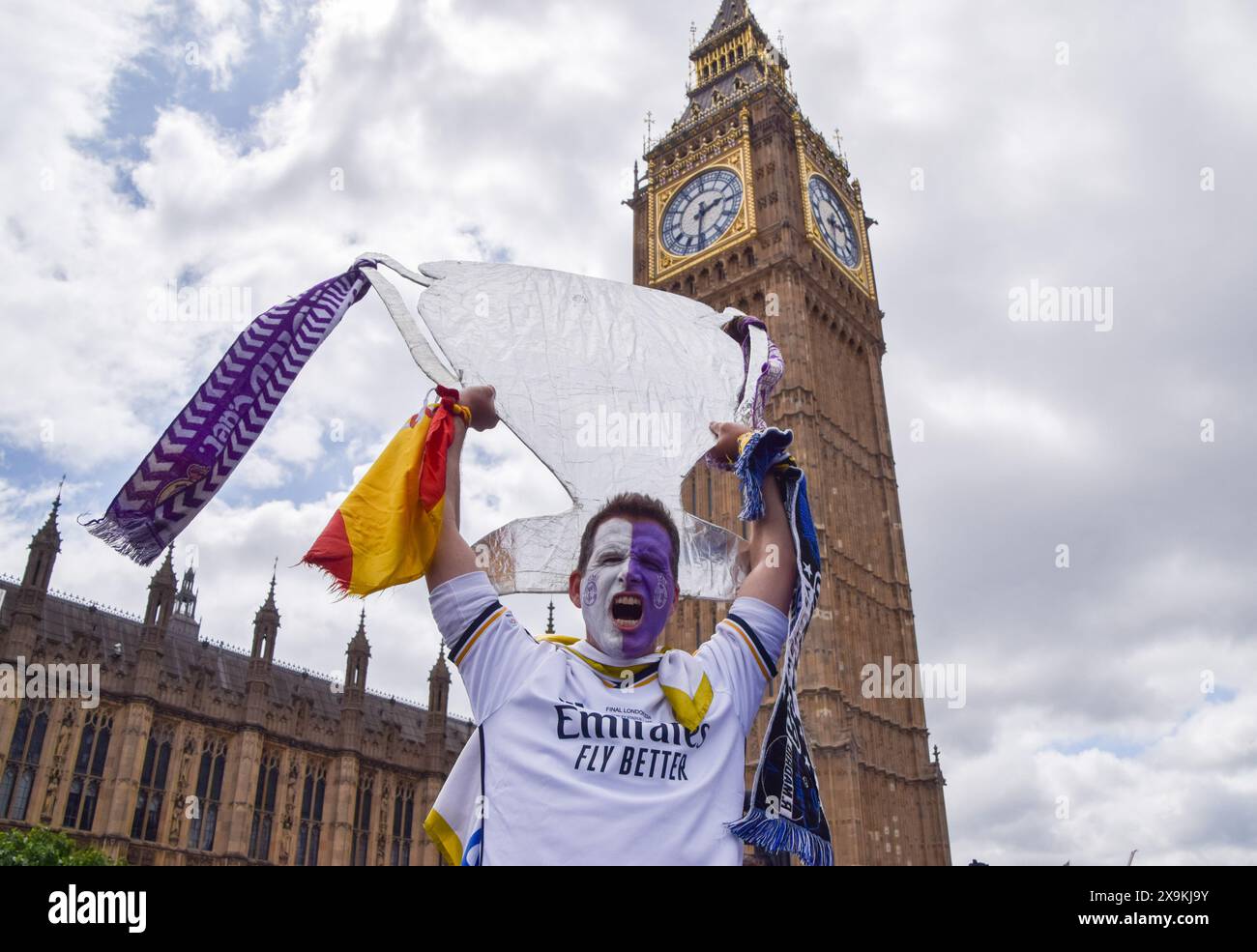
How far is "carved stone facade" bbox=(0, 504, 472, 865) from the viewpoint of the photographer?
27297mm

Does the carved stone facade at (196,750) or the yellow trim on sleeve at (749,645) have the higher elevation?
the carved stone facade at (196,750)

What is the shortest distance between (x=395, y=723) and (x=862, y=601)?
19.6 m

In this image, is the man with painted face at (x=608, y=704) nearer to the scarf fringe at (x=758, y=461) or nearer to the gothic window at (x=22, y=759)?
the scarf fringe at (x=758, y=461)

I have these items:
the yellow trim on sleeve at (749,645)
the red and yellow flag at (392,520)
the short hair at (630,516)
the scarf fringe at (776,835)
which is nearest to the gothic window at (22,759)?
the red and yellow flag at (392,520)

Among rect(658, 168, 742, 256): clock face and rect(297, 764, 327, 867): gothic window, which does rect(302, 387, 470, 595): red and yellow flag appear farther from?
rect(658, 168, 742, 256): clock face

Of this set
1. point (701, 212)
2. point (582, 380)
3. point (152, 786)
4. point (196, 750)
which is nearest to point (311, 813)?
point (196, 750)

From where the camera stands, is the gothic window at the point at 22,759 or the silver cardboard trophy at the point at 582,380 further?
the gothic window at the point at 22,759

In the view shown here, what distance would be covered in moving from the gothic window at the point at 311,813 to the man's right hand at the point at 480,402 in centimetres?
3173

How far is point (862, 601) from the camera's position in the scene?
124ft

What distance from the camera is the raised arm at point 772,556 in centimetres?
450

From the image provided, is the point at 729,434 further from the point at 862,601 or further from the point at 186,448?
the point at 862,601

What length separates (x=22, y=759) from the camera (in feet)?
87.2

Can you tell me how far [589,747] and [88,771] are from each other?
29802 millimetres
